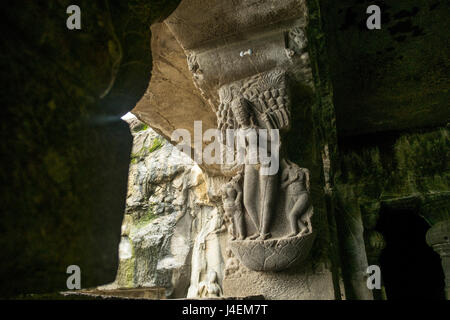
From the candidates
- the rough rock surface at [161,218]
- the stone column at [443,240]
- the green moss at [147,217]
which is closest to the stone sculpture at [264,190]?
the stone column at [443,240]

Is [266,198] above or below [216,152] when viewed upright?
below

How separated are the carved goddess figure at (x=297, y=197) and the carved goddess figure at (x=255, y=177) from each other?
3.1 inches

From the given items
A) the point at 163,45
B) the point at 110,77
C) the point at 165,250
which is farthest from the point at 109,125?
the point at 165,250

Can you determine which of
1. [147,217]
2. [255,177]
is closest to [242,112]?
[255,177]

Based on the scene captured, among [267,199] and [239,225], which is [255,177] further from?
[239,225]

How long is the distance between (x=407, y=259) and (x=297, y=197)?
493cm

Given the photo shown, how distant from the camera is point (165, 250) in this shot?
8297mm

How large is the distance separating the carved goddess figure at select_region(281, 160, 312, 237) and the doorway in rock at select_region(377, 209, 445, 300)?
4275 millimetres

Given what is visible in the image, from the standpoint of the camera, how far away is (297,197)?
197 cm

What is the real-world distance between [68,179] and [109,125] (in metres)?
0.13

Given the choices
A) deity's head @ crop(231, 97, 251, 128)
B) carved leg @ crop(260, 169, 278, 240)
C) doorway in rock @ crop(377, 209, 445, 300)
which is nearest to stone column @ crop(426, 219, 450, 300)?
doorway in rock @ crop(377, 209, 445, 300)

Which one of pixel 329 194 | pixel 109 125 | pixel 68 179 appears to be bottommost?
pixel 68 179
